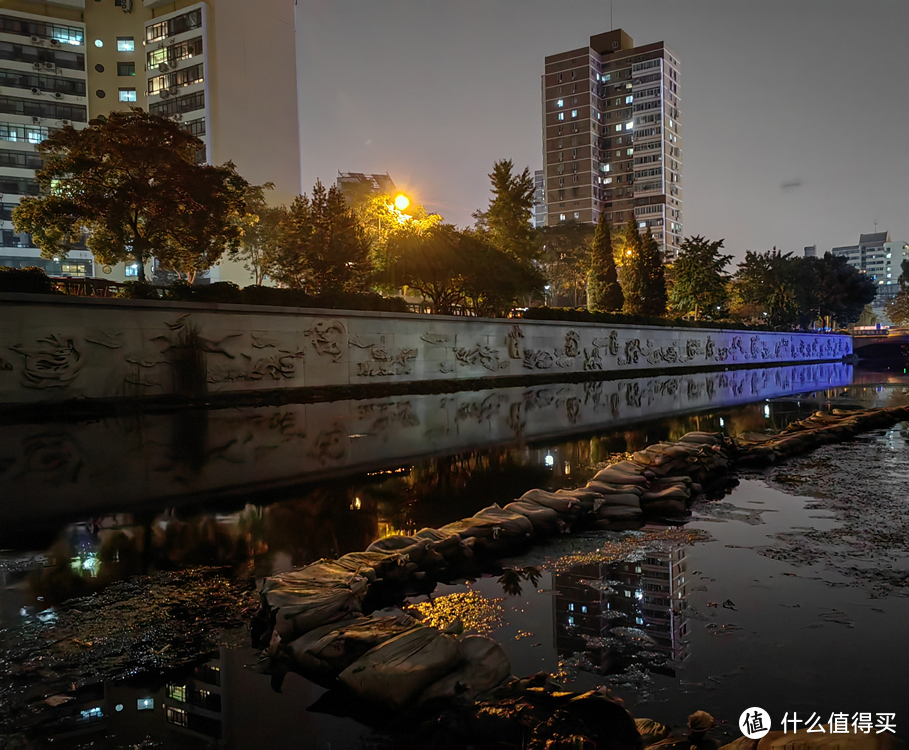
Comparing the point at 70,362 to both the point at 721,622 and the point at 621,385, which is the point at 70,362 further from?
the point at 621,385

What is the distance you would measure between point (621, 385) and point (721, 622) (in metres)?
18.1

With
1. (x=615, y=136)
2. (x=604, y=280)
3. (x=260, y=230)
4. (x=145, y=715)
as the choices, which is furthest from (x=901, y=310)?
(x=145, y=715)

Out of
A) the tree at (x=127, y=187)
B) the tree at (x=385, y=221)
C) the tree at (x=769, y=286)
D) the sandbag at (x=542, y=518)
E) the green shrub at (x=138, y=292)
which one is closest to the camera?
the sandbag at (x=542, y=518)

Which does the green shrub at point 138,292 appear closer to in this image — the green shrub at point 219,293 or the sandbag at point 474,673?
the green shrub at point 219,293

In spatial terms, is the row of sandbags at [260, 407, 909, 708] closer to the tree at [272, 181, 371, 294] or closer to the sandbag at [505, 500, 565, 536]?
the sandbag at [505, 500, 565, 536]

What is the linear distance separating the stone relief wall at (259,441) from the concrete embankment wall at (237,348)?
1.86 meters

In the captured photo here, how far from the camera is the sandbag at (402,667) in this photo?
2162 mm

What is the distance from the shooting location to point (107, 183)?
19.5 metres

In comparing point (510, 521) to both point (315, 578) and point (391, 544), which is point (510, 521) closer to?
point (391, 544)

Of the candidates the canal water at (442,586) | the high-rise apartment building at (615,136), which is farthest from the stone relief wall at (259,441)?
the high-rise apartment building at (615,136)

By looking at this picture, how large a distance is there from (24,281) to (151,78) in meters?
48.1

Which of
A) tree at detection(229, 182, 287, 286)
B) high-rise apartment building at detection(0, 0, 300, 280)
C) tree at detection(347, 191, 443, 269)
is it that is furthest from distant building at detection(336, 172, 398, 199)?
tree at detection(347, 191, 443, 269)

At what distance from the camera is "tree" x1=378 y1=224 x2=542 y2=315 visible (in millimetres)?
22719

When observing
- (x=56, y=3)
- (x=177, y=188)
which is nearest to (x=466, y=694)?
(x=177, y=188)
